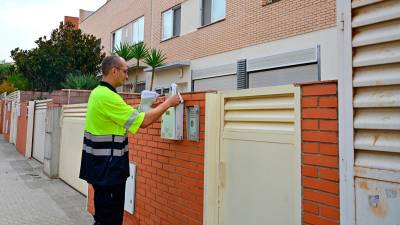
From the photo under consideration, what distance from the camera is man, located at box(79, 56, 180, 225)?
3.43m

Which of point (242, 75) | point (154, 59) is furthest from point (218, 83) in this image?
point (154, 59)

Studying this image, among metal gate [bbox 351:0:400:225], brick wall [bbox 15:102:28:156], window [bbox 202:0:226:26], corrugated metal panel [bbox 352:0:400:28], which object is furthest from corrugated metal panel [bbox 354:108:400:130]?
brick wall [bbox 15:102:28:156]

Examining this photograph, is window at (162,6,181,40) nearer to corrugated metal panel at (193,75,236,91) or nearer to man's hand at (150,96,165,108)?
corrugated metal panel at (193,75,236,91)

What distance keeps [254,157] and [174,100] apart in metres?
1.00

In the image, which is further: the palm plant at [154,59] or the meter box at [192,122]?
the palm plant at [154,59]

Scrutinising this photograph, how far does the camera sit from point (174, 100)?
3578 millimetres

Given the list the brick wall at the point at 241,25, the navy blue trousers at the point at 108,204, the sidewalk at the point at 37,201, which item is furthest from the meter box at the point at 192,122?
the brick wall at the point at 241,25

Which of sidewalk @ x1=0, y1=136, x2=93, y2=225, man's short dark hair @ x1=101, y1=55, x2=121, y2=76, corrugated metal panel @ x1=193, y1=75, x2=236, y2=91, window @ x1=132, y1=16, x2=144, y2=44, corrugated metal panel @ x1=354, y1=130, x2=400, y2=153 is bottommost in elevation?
sidewalk @ x1=0, y1=136, x2=93, y2=225

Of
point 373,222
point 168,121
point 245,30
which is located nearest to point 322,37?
point 245,30

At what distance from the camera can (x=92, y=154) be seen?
3.55 m

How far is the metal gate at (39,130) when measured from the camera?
12676mm

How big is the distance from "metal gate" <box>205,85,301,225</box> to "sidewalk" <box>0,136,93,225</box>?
3.46m

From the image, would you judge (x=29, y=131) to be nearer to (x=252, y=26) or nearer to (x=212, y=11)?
(x=212, y=11)

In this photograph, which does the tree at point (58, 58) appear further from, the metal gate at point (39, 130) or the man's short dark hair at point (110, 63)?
the man's short dark hair at point (110, 63)
